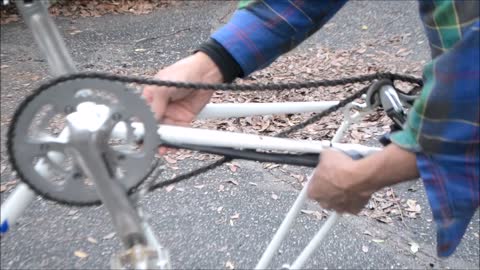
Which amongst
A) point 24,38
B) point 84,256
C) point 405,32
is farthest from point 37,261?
point 405,32

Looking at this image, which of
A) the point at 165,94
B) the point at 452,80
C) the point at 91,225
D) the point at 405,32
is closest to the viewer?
the point at 452,80

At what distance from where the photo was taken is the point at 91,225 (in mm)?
2625

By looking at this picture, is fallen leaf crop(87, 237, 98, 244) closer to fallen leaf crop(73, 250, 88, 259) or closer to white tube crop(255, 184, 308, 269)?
fallen leaf crop(73, 250, 88, 259)

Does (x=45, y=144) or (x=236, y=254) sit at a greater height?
(x=45, y=144)

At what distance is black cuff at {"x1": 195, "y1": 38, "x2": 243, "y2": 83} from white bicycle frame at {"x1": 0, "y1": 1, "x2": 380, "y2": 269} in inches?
3.6

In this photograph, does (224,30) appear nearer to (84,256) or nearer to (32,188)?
(32,188)

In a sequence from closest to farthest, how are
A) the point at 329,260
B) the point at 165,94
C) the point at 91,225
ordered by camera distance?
the point at 165,94, the point at 329,260, the point at 91,225

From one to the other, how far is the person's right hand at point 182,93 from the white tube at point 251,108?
0.10ft

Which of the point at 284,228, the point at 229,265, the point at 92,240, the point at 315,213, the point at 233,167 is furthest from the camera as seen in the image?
the point at 233,167

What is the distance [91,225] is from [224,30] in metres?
1.55

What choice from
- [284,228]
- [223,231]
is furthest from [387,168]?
[223,231]

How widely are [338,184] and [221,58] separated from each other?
46 centimetres

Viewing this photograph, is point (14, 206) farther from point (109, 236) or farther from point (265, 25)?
point (109, 236)

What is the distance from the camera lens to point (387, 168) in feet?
3.68
